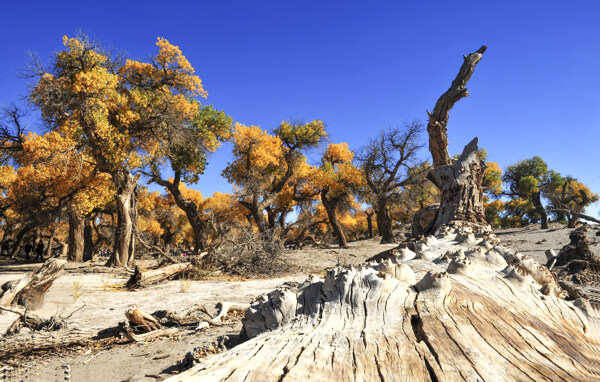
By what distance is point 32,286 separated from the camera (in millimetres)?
5156

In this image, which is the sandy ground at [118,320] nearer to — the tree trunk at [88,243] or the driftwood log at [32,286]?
the driftwood log at [32,286]

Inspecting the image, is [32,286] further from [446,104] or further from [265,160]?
[265,160]

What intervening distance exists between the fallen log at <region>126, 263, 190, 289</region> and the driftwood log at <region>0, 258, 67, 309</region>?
3.00 metres

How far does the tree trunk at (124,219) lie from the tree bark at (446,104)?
35.2 ft

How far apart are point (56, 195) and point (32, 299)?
1193cm

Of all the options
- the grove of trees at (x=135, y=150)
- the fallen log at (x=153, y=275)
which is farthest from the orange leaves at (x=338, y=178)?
the fallen log at (x=153, y=275)

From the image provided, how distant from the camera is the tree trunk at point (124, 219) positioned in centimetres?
1336

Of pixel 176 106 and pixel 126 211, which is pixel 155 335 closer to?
pixel 126 211

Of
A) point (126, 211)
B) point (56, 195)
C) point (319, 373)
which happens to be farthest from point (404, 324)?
point (56, 195)

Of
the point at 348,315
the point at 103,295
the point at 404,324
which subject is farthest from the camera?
the point at 103,295

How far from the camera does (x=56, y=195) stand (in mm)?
15305

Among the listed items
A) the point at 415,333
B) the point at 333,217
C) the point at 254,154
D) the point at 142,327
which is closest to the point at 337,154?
the point at 333,217

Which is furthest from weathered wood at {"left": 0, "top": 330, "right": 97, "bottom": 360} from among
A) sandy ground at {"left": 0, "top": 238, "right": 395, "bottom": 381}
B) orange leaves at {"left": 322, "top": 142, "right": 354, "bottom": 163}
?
orange leaves at {"left": 322, "top": 142, "right": 354, "bottom": 163}

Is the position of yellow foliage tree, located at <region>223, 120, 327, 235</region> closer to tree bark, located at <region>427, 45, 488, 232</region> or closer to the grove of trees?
the grove of trees
